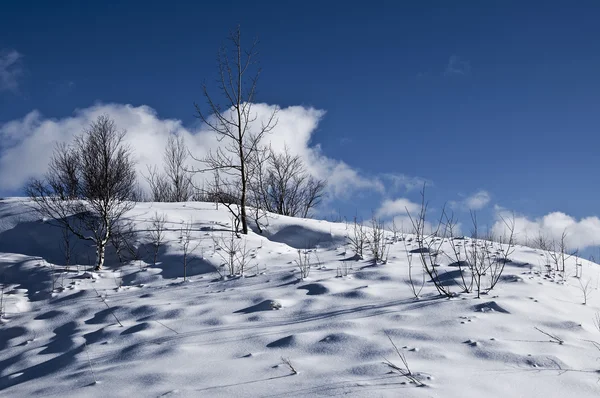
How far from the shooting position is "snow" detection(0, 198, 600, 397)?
3.00 metres

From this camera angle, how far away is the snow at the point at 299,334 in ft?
9.86

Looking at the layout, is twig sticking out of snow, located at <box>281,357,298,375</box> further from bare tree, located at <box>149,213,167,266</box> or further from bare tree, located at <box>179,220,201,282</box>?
bare tree, located at <box>149,213,167,266</box>

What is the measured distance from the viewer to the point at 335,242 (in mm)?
9375

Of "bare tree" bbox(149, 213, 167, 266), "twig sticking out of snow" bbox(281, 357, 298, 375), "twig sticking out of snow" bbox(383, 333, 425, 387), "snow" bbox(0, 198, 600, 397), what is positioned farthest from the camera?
"bare tree" bbox(149, 213, 167, 266)

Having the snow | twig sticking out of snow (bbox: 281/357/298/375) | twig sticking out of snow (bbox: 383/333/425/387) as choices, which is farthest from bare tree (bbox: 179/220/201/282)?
twig sticking out of snow (bbox: 383/333/425/387)

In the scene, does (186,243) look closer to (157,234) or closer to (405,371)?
(157,234)

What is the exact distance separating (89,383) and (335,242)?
21.2 ft

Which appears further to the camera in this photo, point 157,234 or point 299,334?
point 157,234

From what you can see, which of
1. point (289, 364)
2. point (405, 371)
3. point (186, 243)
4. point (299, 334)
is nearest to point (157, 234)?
point (186, 243)

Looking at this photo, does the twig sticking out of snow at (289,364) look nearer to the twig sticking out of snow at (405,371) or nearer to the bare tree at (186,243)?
the twig sticking out of snow at (405,371)

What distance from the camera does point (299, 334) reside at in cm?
386

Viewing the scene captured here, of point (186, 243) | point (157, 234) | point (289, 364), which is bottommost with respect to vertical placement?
point (289, 364)

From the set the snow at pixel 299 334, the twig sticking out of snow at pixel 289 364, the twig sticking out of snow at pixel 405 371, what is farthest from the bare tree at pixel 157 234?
the twig sticking out of snow at pixel 405 371

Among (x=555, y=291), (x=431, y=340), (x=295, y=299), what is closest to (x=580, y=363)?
(x=431, y=340)
